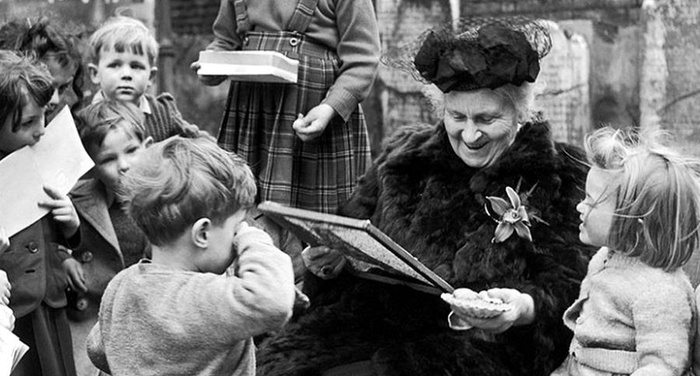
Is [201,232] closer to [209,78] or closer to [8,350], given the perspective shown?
[8,350]

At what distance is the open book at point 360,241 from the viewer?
369 centimetres

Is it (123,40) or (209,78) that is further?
(123,40)

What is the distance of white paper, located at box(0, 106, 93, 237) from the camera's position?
4.50 metres

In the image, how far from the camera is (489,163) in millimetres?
4531

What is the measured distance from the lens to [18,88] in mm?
4512

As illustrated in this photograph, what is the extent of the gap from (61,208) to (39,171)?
0.49ft

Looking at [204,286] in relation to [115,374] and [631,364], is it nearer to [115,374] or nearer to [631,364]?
[115,374]

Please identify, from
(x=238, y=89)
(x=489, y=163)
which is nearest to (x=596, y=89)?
(x=238, y=89)

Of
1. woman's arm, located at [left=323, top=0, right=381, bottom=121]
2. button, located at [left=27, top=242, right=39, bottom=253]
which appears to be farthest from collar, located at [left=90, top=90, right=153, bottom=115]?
button, located at [left=27, top=242, right=39, bottom=253]

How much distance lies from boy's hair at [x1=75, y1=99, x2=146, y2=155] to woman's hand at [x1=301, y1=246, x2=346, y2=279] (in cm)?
97

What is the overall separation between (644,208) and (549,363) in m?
0.73

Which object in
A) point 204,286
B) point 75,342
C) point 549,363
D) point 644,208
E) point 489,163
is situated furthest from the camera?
point 75,342

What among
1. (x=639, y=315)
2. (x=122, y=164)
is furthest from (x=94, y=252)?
(x=639, y=315)

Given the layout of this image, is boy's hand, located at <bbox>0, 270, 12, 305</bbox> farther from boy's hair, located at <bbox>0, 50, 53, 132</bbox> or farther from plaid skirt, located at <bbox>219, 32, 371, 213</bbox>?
plaid skirt, located at <bbox>219, 32, 371, 213</bbox>
